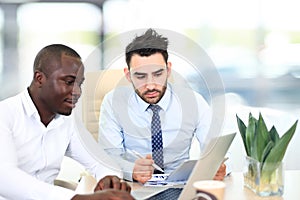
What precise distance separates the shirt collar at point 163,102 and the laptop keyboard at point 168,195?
0.36m

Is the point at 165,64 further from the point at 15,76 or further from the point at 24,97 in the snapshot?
the point at 15,76

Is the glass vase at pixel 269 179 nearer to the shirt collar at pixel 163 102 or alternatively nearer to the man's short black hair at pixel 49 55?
the shirt collar at pixel 163 102

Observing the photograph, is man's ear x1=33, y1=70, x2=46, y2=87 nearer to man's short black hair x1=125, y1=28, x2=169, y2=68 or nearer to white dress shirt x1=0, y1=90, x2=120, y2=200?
white dress shirt x1=0, y1=90, x2=120, y2=200

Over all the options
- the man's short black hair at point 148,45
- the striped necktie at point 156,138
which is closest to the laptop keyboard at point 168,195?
the striped necktie at point 156,138

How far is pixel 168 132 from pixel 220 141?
0.48m

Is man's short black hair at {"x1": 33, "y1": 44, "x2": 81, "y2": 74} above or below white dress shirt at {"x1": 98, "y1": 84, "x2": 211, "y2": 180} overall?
above

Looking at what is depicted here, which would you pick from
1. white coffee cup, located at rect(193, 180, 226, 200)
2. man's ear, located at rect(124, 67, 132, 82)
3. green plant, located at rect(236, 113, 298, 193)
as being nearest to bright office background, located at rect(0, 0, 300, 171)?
man's ear, located at rect(124, 67, 132, 82)

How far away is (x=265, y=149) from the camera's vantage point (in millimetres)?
1282

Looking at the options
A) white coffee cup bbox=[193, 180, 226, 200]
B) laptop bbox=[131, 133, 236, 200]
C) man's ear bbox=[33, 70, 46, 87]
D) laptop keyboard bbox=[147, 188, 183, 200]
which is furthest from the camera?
man's ear bbox=[33, 70, 46, 87]

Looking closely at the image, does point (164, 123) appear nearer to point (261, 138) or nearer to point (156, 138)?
point (156, 138)

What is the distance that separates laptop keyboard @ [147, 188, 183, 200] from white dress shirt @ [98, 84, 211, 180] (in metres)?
0.24

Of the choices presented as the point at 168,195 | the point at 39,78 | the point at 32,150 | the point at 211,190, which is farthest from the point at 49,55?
the point at 211,190

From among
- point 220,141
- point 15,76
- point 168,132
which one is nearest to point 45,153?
point 168,132

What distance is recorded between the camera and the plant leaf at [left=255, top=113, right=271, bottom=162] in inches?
51.1
